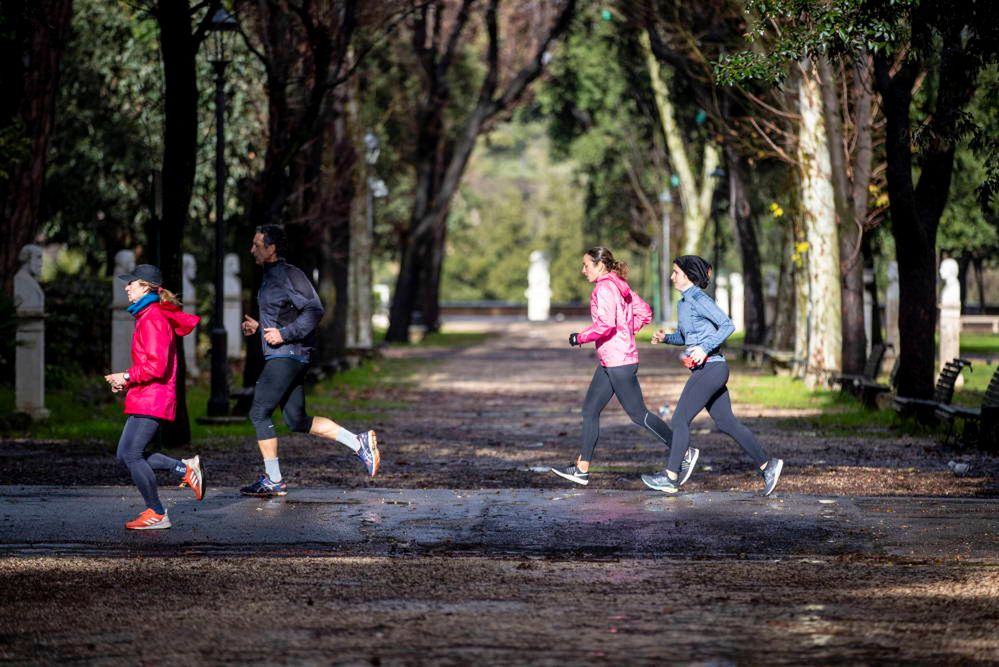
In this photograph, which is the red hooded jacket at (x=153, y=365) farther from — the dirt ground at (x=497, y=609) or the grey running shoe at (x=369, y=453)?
the grey running shoe at (x=369, y=453)

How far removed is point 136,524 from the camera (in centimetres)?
1123

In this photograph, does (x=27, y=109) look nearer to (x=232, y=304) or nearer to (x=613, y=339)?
(x=232, y=304)

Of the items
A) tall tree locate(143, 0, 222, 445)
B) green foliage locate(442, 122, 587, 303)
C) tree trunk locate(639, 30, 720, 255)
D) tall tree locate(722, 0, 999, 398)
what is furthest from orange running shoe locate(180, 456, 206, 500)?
green foliage locate(442, 122, 587, 303)

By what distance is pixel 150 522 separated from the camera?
1127cm

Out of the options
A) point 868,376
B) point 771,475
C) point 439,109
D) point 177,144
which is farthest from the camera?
point 439,109

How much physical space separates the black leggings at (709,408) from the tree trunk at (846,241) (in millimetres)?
14184

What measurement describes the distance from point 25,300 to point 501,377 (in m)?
14.7

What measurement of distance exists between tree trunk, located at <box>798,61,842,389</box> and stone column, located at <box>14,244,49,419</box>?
13786 millimetres

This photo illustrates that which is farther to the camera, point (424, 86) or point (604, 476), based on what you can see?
point (424, 86)

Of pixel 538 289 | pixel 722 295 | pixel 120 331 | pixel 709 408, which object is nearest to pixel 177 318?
pixel 709 408

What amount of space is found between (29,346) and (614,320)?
8.11 meters

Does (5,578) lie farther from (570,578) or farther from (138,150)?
(138,150)

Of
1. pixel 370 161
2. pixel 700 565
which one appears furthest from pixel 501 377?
pixel 700 565

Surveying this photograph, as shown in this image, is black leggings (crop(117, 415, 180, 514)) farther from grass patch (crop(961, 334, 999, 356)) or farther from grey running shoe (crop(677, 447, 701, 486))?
grass patch (crop(961, 334, 999, 356))
